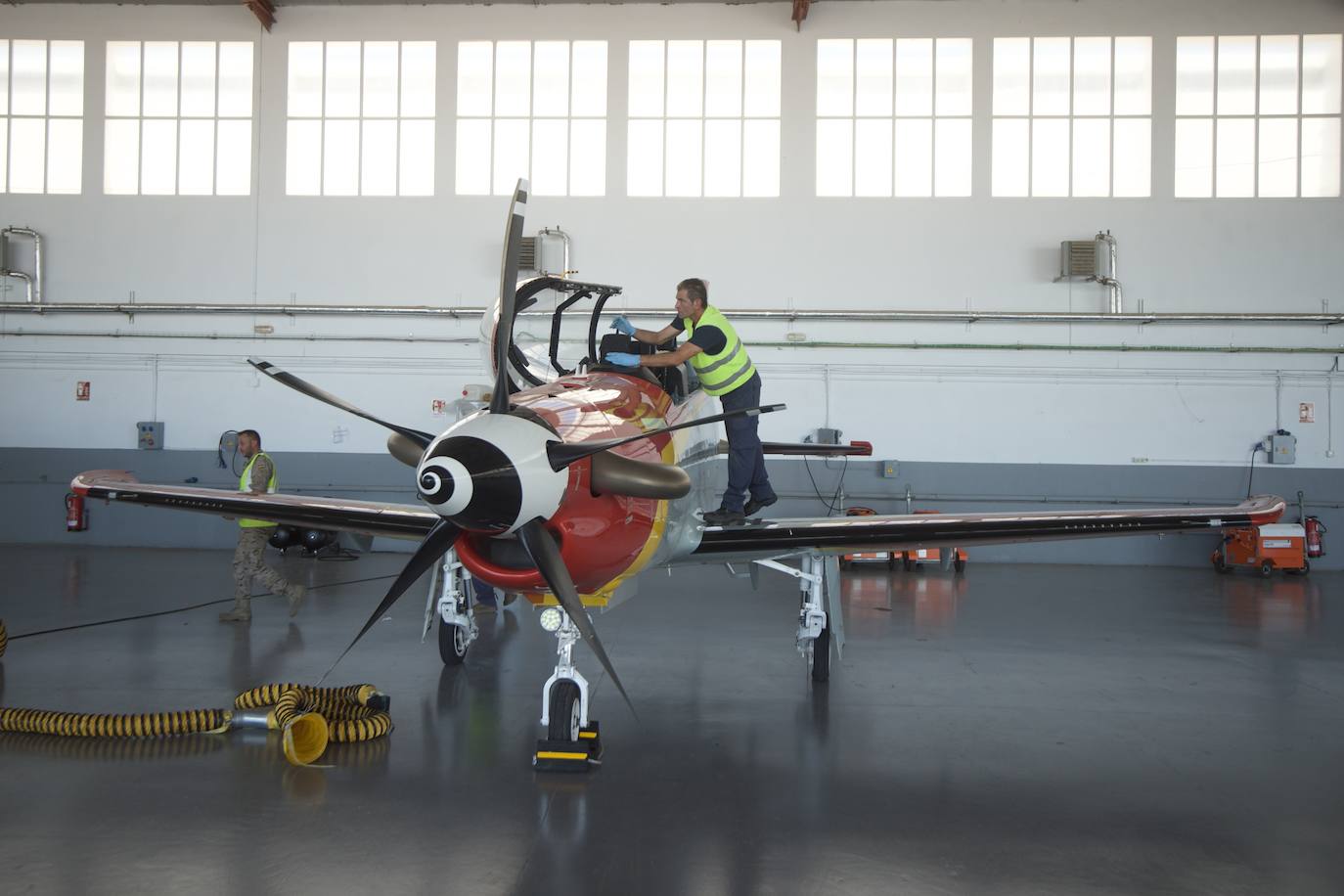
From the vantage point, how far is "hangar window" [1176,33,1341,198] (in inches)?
584

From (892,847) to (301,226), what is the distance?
1459 centimetres

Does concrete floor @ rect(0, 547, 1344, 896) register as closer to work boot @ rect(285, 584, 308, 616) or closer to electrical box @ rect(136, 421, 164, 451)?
work boot @ rect(285, 584, 308, 616)

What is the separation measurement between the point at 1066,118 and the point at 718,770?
1379cm

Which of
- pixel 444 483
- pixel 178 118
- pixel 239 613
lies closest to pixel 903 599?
pixel 239 613

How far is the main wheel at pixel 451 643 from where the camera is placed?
7234mm

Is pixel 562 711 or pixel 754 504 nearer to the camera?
pixel 562 711

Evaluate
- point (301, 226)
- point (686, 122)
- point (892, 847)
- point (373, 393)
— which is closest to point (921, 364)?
point (686, 122)

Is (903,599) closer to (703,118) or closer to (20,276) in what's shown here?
(703,118)

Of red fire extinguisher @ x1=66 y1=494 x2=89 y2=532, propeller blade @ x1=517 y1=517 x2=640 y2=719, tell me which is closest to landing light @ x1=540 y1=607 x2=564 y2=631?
propeller blade @ x1=517 y1=517 x2=640 y2=719

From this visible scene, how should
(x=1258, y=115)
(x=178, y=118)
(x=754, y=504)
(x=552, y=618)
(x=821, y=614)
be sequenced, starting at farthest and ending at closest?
1. (x=178, y=118)
2. (x=1258, y=115)
3. (x=821, y=614)
4. (x=754, y=504)
5. (x=552, y=618)

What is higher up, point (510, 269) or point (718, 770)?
point (510, 269)

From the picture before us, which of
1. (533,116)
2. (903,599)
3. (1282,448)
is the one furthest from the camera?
(533,116)

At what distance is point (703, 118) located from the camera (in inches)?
604

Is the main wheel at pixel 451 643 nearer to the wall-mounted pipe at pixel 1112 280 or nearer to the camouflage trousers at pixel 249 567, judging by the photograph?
the camouflage trousers at pixel 249 567
